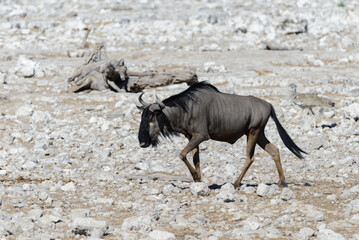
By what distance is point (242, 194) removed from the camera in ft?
29.3

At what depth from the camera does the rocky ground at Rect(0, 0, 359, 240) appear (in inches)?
284

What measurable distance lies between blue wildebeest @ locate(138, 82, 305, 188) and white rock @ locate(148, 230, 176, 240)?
2679 mm

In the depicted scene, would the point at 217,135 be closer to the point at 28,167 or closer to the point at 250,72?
the point at 28,167

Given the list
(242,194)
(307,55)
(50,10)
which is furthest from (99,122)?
(50,10)

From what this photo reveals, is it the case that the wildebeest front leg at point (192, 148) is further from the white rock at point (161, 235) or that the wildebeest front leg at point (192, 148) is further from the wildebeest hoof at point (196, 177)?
the white rock at point (161, 235)

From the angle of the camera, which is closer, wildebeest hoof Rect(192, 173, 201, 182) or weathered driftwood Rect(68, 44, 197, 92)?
wildebeest hoof Rect(192, 173, 201, 182)

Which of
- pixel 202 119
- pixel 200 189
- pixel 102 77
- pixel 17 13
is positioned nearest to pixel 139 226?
pixel 200 189

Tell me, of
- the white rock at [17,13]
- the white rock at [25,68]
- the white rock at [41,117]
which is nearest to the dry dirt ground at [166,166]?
the white rock at [41,117]

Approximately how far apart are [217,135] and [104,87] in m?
9.99

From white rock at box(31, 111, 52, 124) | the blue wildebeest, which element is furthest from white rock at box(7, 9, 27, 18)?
the blue wildebeest

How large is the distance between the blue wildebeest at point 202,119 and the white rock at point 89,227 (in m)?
2.66

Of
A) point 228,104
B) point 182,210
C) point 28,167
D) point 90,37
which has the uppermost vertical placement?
point 228,104

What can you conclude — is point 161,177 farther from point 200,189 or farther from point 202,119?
point 200,189

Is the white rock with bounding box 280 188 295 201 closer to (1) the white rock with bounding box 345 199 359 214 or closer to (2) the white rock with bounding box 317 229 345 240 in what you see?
(1) the white rock with bounding box 345 199 359 214
